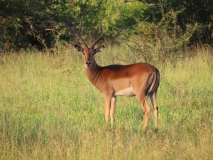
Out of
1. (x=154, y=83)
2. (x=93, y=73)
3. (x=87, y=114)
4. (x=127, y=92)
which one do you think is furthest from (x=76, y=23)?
(x=154, y=83)

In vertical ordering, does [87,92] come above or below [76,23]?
below

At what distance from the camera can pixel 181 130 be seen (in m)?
5.84

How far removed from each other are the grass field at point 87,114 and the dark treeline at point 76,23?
20.8 inches

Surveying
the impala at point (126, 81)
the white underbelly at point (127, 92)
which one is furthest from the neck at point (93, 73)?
the white underbelly at point (127, 92)

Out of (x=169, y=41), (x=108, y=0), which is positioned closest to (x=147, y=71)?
(x=169, y=41)

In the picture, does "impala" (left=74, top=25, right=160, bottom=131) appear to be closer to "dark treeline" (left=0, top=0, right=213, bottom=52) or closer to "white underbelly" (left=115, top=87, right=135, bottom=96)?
"white underbelly" (left=115, top=87, right=135, bottom=96)

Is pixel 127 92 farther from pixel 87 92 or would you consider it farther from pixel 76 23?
pixel 76 23

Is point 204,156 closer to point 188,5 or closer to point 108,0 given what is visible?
point 188,5

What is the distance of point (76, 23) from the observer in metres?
12.9

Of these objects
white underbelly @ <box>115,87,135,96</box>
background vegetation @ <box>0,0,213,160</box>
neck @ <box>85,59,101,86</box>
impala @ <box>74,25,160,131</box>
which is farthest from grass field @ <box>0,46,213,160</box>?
neck @ <box>85,59,101,86</box>

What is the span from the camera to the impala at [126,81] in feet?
22.0

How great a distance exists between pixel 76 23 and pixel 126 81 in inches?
242

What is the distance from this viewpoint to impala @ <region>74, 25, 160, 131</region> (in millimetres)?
6699

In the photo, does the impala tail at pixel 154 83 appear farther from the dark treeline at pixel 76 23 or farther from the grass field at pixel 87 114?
the dark treeline at pixel 76 23
